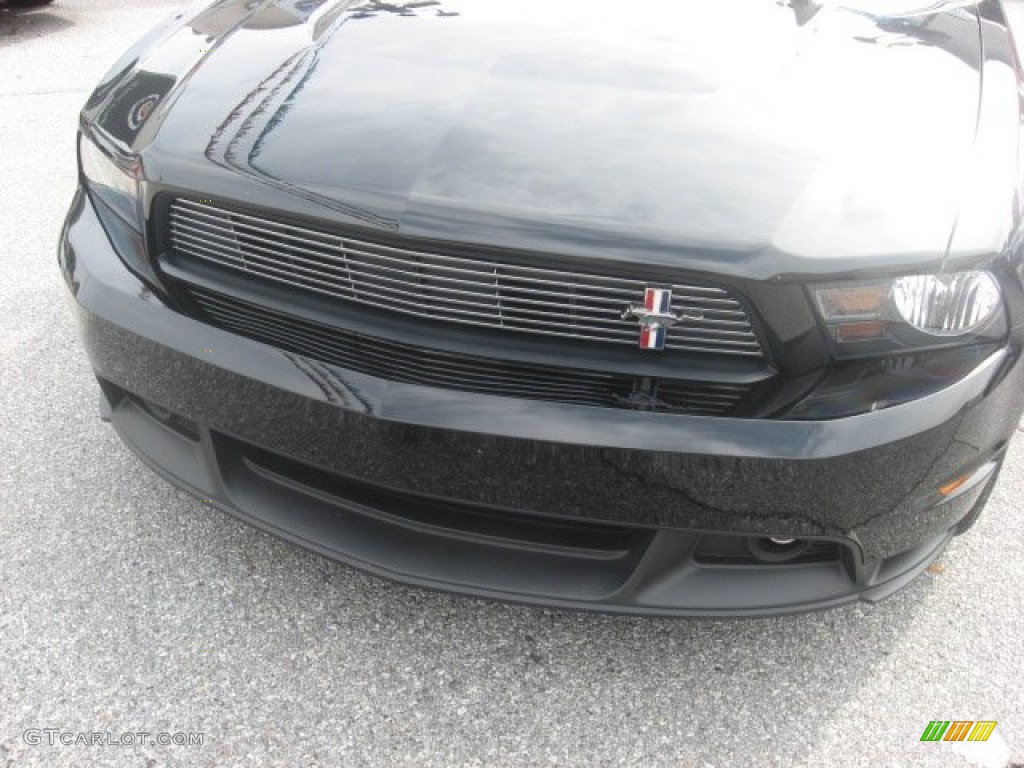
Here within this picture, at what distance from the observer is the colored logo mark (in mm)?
1957

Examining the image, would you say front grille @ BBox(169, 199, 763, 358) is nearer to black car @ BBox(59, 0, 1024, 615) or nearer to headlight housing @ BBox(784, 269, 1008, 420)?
black car @ BBox(59, 0, 1024, 615)

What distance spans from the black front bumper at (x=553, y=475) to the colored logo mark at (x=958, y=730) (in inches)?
11.4

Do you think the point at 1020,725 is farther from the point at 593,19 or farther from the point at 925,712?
the point at 593,19

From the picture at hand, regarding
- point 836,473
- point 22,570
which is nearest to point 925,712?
point 836,473

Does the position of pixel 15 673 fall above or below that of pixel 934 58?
below

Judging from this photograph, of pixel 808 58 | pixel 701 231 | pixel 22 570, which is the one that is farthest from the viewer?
pixel 22 570

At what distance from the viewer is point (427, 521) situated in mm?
1934

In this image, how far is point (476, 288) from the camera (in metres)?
1.77

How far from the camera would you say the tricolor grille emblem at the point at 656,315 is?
5.54 ft

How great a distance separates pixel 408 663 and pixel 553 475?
0.62m

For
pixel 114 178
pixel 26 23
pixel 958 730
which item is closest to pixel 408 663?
pixel 958 730

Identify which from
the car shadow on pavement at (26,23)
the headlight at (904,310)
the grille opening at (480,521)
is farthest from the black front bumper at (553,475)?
the car shadow on pavement at (26,23)

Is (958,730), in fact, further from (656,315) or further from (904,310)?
(656,315)

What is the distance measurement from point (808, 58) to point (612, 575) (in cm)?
116
